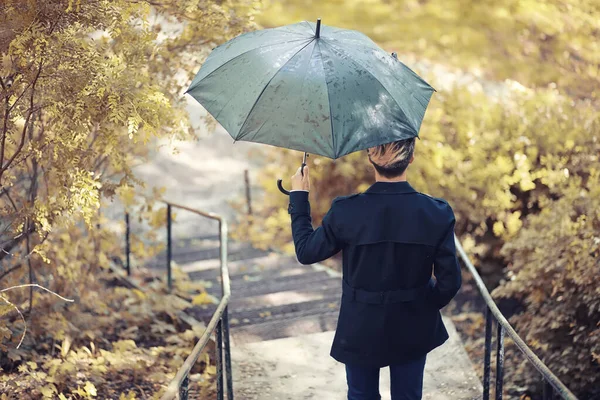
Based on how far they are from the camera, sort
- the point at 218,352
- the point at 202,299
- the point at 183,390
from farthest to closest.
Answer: the point at 202,299, the point at 218,352, the point at 183,390

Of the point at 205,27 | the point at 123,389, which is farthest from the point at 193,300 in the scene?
the point at 205,27

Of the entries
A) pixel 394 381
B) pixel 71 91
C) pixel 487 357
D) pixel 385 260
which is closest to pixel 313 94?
pixel 385 260

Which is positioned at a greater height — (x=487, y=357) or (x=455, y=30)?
(x=455, y=30)

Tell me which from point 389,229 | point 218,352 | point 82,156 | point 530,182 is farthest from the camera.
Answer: point 530,182

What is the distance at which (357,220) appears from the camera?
2.66 m

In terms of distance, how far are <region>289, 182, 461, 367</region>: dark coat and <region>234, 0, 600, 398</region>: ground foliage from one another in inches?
72.8

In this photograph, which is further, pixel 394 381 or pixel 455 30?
pixel 455 30

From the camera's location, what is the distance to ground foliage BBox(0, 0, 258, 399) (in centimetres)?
348

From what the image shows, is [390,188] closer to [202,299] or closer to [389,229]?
[389,229]

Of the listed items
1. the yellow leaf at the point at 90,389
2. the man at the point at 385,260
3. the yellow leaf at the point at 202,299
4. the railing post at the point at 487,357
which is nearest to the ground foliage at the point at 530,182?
the railing post at the point at 487,357

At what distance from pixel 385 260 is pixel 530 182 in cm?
480

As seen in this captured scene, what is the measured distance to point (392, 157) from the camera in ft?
9.05

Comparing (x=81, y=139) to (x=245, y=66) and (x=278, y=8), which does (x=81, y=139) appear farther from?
(x=278, y=8)

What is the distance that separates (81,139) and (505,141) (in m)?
4.91
